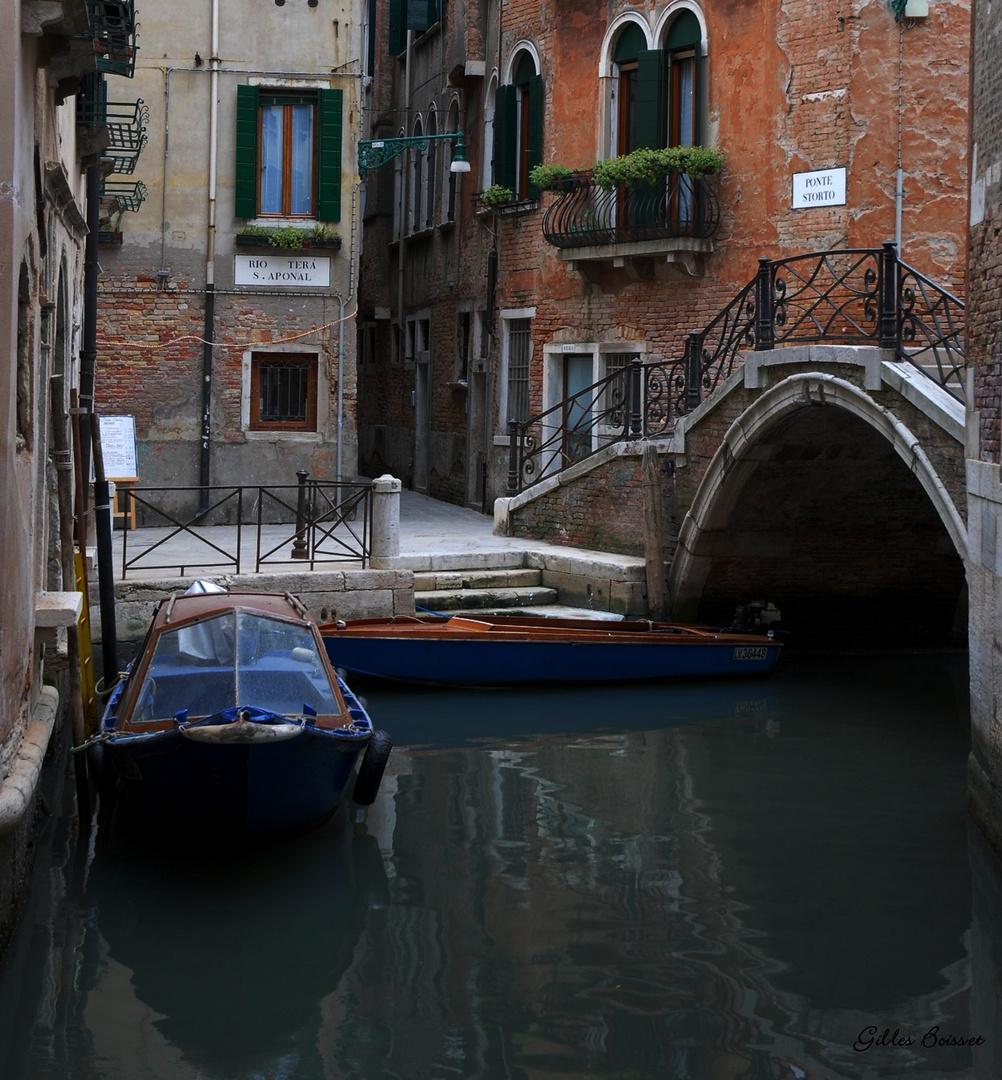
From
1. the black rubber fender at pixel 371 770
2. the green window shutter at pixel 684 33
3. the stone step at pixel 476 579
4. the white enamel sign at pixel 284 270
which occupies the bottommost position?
the black rubber fender at pixel 371 770

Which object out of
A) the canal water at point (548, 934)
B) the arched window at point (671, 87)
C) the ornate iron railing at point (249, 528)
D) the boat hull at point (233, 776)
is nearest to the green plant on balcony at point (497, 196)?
the arched window at point (671, 87)

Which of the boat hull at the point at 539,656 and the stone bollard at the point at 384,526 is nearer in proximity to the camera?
the boat hull at the point at 539,656

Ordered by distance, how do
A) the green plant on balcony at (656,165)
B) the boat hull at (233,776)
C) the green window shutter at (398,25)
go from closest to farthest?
the boat hull at (233,776) < the green plant on balcony at (656,165) < the green window shutter at (398,25)

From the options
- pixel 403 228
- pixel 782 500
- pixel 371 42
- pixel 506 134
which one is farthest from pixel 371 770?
pixel 371 42

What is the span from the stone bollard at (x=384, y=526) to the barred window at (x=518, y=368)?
15.6ft

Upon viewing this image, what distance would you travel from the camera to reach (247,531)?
583 inches

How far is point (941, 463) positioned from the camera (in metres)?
9.68

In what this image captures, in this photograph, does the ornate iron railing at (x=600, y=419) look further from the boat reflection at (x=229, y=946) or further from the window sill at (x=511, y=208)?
the boat reflection at (x=229, y=946)

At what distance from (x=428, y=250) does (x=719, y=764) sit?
11.7 meters

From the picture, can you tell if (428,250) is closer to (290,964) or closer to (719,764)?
(719,764)

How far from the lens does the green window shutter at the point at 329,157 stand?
1496 cm

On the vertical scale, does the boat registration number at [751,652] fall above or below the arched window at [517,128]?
below

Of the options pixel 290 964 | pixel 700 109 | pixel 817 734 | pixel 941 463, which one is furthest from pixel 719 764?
pixel 700 109

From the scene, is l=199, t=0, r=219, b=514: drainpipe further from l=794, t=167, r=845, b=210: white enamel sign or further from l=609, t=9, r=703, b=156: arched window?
l=794, t=167, r=845, b=210: white enamel sign
